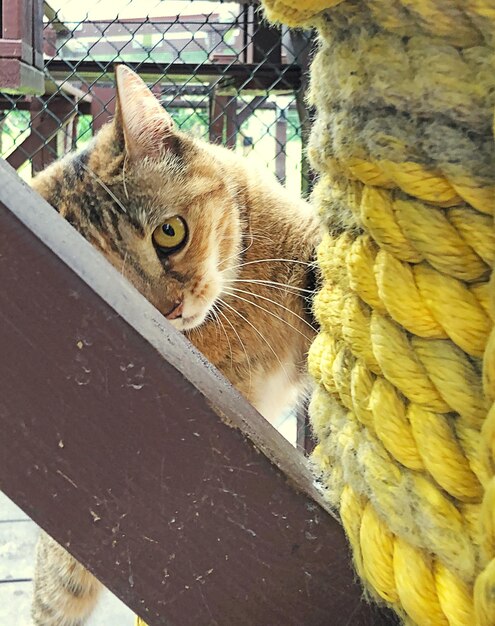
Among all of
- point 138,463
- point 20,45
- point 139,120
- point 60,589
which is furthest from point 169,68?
point 138,463

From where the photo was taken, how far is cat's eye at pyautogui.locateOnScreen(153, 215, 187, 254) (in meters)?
1.16

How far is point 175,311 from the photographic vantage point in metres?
1.10

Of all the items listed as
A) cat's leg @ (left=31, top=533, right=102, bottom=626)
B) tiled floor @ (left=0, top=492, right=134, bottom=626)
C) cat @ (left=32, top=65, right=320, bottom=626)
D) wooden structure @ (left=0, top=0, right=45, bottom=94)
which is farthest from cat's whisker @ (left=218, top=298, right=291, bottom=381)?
wooden structure @ (left=0, top=0, right=45, bottom=94)

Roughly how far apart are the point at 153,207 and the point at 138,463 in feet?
2.55

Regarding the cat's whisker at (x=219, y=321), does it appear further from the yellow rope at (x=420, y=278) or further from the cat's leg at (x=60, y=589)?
the yellow rope at (x=420, y=278)

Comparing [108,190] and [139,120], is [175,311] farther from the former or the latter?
[139,120]

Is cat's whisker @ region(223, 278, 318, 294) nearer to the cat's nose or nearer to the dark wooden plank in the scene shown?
the cat's nose

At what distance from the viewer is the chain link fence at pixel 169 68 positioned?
2.87m

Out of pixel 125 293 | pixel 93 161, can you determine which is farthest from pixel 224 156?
pixel 125 293

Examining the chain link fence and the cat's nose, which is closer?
the cat's nose

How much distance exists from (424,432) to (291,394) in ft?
2.90

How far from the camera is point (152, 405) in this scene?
1.42 feet

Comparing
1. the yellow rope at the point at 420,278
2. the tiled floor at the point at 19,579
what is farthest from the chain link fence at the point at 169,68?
the yellow rope at the point at 420,278

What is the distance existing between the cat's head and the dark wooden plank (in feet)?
2.15
